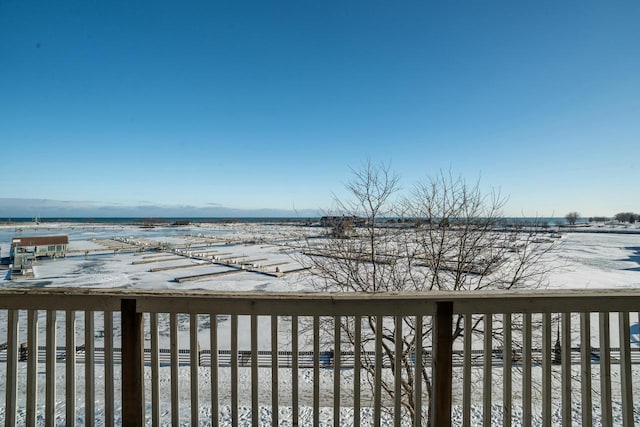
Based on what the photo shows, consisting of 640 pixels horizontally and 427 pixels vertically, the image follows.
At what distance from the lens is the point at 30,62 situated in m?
5.38

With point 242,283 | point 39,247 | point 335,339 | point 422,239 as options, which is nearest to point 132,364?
point 335,339

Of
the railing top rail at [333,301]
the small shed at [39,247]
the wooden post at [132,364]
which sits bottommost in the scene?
the small shed at [39,247]

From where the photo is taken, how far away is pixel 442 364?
137 centimetres

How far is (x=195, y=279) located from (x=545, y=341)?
49.7 feet

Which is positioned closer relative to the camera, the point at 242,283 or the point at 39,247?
the point at 242,283

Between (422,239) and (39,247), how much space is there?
25689mm

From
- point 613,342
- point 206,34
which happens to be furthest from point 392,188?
point 613,342

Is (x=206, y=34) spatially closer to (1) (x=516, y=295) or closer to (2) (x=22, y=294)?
(2) (x=22, y=294)

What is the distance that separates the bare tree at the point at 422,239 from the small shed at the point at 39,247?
21.2m

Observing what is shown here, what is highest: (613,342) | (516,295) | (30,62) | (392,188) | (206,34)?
(206,34)

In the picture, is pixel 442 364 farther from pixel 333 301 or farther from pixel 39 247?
pixel 39 247

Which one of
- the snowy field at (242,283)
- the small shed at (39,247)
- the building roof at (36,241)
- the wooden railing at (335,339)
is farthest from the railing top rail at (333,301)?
the building roof at (36,241)

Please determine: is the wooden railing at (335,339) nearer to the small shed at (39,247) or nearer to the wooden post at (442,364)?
the wooden post at (442,364)

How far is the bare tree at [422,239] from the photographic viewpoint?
190 inches
